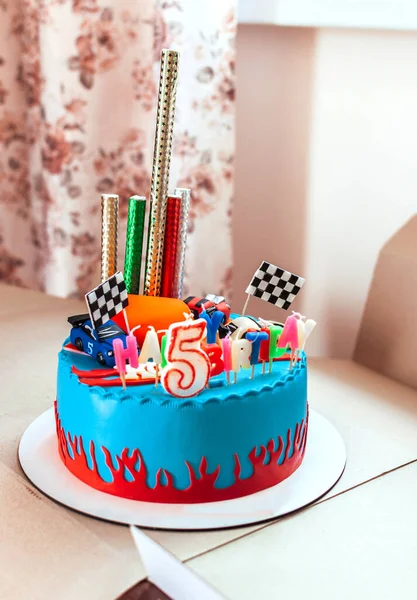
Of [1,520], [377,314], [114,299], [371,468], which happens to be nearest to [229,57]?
[377,314]

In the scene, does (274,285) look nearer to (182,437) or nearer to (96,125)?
(182,437)

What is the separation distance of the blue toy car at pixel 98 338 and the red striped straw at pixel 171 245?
0.49ft

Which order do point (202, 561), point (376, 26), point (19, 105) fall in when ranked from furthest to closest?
1. point (19, 105)
2. point (376, 26)
3. point (202, 561)

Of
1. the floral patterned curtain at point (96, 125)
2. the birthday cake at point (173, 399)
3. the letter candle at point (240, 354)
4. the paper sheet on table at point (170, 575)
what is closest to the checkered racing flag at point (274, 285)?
the birthday cake at point (173, 399)

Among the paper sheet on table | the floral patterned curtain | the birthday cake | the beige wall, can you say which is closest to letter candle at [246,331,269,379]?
the birthday cake

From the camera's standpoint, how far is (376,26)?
158 cm

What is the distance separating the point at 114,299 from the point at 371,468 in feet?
1.54

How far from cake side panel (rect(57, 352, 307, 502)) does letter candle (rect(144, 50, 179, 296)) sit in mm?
240

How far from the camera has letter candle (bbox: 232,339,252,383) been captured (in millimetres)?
1063

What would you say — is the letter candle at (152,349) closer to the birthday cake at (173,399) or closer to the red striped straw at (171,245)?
the birthday cake at (173,399)

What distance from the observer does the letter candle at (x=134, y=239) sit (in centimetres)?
123

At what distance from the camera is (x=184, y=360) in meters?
1.00

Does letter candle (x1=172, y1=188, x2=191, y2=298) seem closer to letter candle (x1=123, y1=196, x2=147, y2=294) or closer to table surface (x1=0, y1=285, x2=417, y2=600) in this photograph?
Result: letter candle (x1=123, y1=196, x2=147, y2=294)

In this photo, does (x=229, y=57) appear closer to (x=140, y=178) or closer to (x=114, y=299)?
(x=140, y=178)
